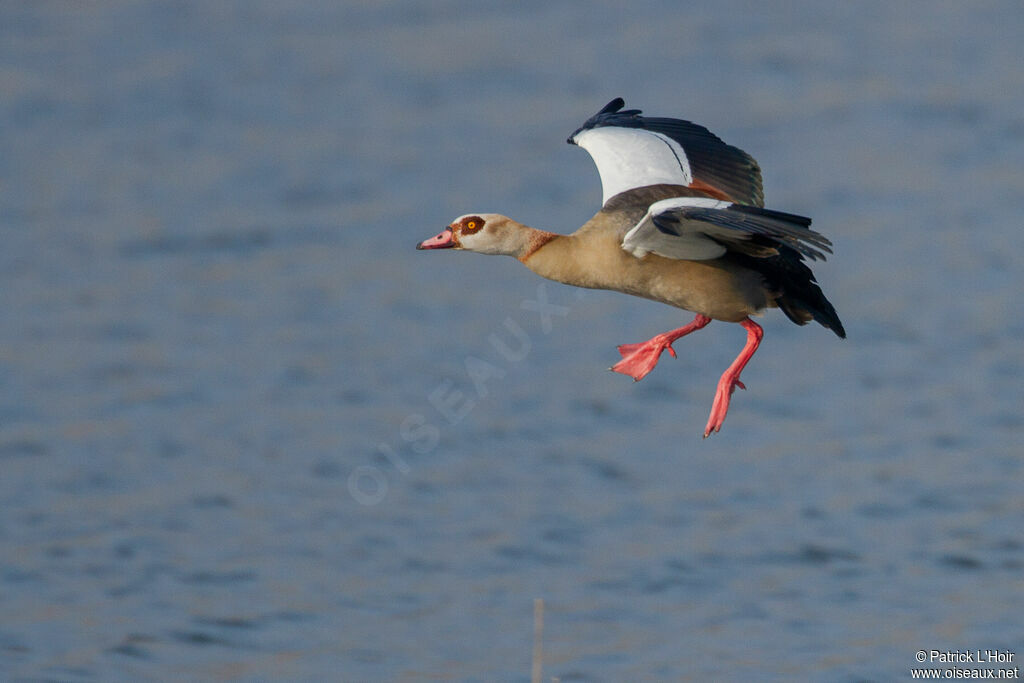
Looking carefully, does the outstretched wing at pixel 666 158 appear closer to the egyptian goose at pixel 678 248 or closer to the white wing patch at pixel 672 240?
the egyptian goose at pixel 678 248

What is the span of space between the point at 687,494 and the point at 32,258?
8.76 metres

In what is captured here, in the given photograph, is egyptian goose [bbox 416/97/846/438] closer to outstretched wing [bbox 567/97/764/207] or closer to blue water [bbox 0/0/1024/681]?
outstretched wing [bbox 567/97/764/207]

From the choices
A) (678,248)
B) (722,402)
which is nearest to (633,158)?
(678,248)

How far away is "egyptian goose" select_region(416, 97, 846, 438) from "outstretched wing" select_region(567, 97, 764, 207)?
1 cm

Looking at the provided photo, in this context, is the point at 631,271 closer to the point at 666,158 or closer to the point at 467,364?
the point at 666,158

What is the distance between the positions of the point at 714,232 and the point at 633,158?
1761mm

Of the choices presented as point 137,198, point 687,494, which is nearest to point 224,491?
point 687,494

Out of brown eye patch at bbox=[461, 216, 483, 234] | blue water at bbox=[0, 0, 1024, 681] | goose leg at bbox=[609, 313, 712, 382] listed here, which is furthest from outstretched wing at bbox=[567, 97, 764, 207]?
blue water at bbox=[0, 0, 1024, 681]

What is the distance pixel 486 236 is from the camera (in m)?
9.51

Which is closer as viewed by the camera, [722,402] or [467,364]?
[722,402]

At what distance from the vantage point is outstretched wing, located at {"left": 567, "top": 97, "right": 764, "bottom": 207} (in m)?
10.3

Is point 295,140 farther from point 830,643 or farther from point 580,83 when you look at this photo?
point 830,643

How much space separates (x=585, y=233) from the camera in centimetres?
935

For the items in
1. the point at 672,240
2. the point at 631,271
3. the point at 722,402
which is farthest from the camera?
the point at 722,402
